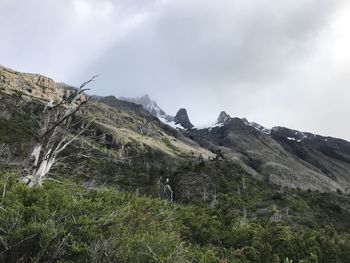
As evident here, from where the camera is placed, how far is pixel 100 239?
1566 centimetres

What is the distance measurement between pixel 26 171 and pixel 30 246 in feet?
23.8

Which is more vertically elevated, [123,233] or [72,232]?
[123,233]

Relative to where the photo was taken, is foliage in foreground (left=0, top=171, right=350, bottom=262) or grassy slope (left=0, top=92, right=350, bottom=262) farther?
grassy slope (left=0, top=92, right=350, bottom=262)

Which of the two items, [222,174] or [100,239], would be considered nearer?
[100,239]

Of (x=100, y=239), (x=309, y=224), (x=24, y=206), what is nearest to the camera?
(x=100, y=239)

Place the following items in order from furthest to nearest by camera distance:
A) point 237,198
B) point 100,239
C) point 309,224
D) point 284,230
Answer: point 237,198, point 309,224, point 284,230, point 100,239

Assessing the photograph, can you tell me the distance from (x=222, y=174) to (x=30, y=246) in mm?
104109

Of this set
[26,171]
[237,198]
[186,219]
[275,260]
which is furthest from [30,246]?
[237,198]

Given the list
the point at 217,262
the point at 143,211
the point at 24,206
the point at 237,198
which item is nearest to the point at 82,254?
the point at 24,206

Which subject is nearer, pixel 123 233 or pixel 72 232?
pixel 72 232

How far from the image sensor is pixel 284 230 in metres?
29.9

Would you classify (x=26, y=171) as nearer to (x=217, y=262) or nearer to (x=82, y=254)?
(x=82, y=254)

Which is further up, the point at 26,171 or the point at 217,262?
the point at 26,171

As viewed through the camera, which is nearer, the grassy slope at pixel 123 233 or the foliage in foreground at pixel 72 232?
the foliage in foreground at pixel 72 232
